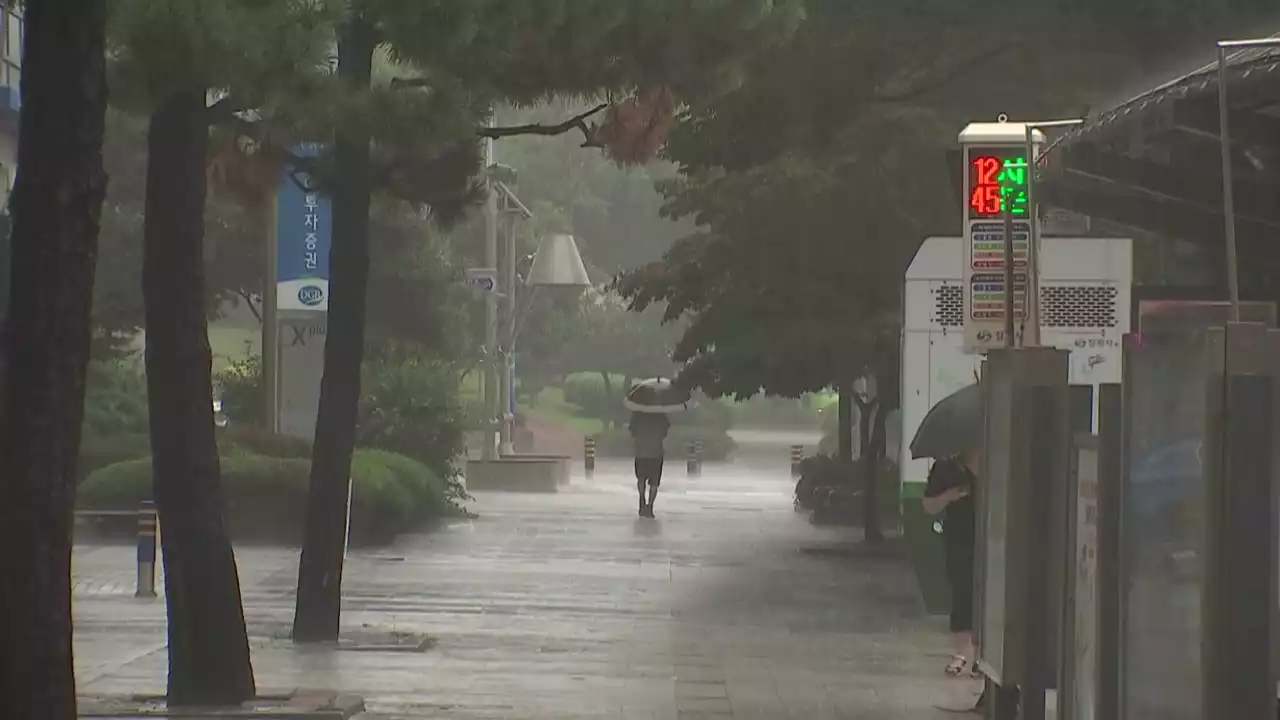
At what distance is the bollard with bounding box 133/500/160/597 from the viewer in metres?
15.8

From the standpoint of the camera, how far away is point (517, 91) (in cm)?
1210

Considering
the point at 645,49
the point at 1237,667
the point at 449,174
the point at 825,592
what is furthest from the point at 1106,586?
the point at 825,592

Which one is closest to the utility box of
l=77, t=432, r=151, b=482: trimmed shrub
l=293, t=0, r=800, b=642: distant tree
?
l=293, t=0, r=800, b=642: distant tree

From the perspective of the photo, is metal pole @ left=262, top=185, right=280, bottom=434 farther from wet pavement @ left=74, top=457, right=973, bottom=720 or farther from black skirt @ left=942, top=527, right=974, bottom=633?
black skirt @ left=942, top=527, right=974, bottom=633

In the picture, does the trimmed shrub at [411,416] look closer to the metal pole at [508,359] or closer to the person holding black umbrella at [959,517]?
the metal pole at [508,359]

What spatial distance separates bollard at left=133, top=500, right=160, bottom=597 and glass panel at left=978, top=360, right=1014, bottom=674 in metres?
9.42

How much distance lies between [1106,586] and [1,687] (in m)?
3.83

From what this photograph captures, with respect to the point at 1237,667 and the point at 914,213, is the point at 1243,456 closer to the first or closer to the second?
the point at 1237,667

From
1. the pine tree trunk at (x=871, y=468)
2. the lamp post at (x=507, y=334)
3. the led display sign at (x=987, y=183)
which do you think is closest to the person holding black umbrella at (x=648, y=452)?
the pine tree trunk at (x=871, y=468)

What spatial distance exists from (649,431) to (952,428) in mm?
15277

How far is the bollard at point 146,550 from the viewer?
15797mm

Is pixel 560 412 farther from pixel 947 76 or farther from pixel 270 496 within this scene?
pixel 947 76

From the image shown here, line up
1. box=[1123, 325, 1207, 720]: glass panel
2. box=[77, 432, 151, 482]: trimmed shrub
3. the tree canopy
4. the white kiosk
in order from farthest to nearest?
box=[77, 432, 151, 482]: trimmed shrub, the tree canopy, the white kiosk, box=[1123, 325, 1207, 720]: glass panel

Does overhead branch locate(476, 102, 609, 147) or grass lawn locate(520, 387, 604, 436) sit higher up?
overhead branch locate(476, 102, 609, 147)
